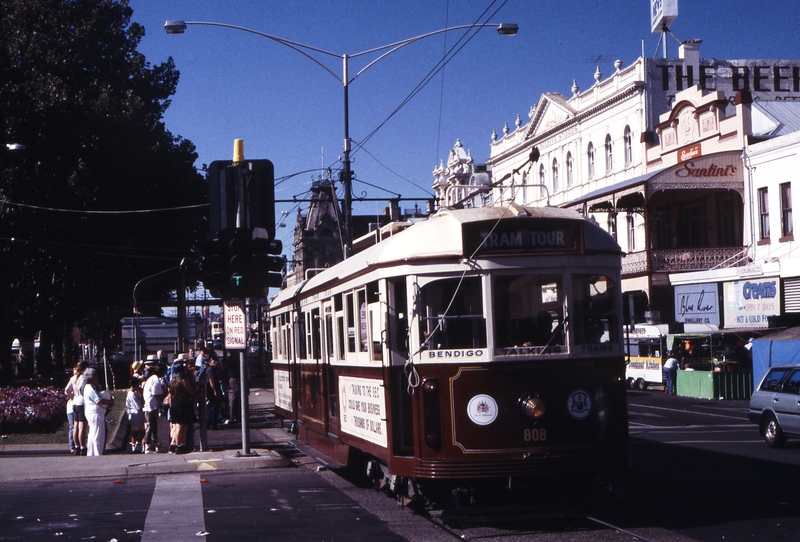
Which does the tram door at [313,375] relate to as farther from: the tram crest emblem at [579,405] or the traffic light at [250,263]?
the tram crest emblem at [579,405]

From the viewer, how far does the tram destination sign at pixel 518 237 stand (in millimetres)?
9641

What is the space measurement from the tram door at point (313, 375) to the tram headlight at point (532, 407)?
16.2 ft

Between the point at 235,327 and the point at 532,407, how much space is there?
7558 millimetres

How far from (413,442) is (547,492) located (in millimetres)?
1835

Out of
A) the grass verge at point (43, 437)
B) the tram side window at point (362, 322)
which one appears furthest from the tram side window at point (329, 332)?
the grass verge at point (43, 437)

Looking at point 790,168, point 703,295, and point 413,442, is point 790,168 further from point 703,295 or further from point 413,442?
point 413,442

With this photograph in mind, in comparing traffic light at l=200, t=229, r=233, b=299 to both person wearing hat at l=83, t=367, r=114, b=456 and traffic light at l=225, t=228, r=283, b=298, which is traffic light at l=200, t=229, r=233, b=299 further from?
person wearing hat at l=83, t=367, r=114, b=456

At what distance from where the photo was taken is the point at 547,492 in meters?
10.7

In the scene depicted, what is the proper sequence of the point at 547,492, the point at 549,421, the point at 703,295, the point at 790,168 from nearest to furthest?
the point at 549,421 < the point at 547,492 < the point at 790,168 < the point at 703,295

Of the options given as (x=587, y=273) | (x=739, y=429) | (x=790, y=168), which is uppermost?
(x=790, y=168)

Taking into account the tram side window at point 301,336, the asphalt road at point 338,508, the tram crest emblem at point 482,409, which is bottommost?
the asphalt road at point 338,508

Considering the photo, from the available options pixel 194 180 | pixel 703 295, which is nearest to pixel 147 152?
pixel 194 180

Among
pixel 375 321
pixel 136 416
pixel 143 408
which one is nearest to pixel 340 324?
→ pixel 375 321

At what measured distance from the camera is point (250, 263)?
14430mm
